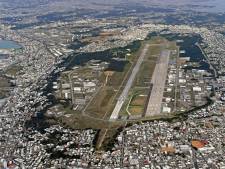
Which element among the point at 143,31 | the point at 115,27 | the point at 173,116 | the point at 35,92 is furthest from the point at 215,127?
the point at 115,27

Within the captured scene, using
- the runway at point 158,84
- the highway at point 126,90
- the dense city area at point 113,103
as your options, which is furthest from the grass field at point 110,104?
the runway at point 158,84

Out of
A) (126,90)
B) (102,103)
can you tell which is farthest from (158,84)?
(102,103)

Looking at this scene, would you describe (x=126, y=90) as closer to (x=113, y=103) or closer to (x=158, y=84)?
(x=158, y=84)

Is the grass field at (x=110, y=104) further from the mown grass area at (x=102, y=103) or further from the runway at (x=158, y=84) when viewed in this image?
the runway at (x=158, y=84)

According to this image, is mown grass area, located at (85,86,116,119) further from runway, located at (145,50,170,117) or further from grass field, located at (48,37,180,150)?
runway, located at (145,50,170,117)

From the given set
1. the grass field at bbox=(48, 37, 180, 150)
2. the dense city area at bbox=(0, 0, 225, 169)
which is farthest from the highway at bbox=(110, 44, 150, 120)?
the grass field at bbox=(48, 37, 180, 150)

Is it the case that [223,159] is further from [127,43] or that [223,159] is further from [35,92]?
[127,43]
